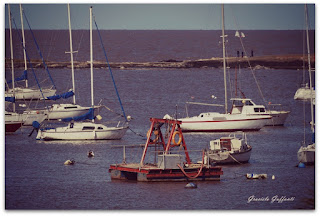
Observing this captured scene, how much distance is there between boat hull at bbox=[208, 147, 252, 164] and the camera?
1250 inches

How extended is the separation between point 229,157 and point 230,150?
0.30m

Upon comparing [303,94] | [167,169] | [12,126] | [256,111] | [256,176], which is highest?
[303,94]

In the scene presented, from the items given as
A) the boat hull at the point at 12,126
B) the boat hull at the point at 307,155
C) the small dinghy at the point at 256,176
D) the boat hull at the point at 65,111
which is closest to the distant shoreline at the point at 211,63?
the boat hull at the point at 65,111

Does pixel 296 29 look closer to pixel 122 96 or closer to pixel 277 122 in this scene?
pixel 277 122

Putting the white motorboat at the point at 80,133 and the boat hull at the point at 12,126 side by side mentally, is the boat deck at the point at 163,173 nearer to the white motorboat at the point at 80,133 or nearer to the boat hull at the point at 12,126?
the white motorboat at the point at 80,133

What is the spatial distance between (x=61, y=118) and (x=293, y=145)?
12.3 meters

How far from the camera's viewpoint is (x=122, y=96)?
188 ft

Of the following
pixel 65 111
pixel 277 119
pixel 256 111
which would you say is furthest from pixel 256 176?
pixel 65 111

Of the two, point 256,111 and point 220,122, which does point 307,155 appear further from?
point 256,111

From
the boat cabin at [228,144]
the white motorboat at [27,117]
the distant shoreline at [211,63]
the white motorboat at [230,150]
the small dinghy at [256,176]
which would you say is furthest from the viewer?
the distant shoreline at [211,63]

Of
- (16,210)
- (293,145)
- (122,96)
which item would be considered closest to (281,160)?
(293,145)

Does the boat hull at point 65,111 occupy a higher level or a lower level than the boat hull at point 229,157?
higher

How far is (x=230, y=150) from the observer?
3225 centimetres

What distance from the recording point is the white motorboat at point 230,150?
31925mm
